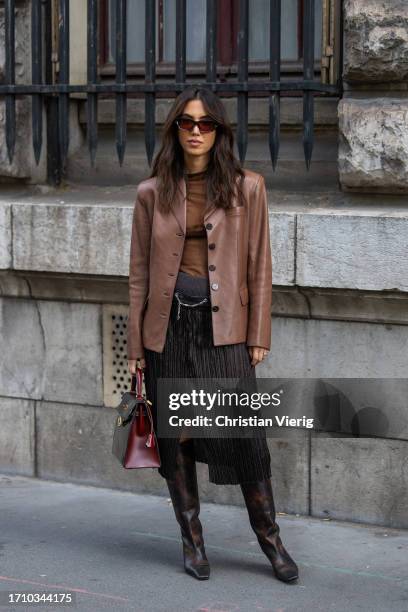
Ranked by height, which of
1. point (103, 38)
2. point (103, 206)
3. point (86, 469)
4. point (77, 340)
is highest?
point (103, 38)

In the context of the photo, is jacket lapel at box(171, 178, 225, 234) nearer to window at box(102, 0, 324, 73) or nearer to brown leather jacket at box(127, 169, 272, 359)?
brown leather jacket at box(127, 169, 272, 359)

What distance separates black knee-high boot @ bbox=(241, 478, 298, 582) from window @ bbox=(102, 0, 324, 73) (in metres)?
2.35

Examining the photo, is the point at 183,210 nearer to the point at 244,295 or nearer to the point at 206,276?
the point at 206,276

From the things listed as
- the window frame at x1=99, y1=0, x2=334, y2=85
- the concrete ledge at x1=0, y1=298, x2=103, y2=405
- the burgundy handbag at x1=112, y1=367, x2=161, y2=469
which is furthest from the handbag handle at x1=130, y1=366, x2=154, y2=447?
the window frame at x1=99, y1=0, x2=334, y2=85

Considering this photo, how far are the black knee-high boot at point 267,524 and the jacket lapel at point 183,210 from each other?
1054 millimetres

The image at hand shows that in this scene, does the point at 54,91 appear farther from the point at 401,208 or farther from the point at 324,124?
the point at 401,208

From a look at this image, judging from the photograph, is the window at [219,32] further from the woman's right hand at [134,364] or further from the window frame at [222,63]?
the woman's right hand at [134,364]

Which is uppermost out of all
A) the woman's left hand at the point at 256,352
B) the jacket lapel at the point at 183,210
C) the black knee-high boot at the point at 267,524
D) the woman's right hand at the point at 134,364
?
the jacket lapel at the point at 183,210

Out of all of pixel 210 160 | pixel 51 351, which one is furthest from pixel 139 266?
pixel 51 351

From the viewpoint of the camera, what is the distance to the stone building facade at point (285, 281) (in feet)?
18.2

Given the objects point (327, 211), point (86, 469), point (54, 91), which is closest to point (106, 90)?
point (54, 91)

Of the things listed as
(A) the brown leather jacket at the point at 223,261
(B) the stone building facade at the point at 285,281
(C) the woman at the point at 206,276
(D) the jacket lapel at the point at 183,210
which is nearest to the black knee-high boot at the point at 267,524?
(C) the woman at the point at 206,276

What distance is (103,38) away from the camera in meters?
6.70

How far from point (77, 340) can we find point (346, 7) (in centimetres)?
218
